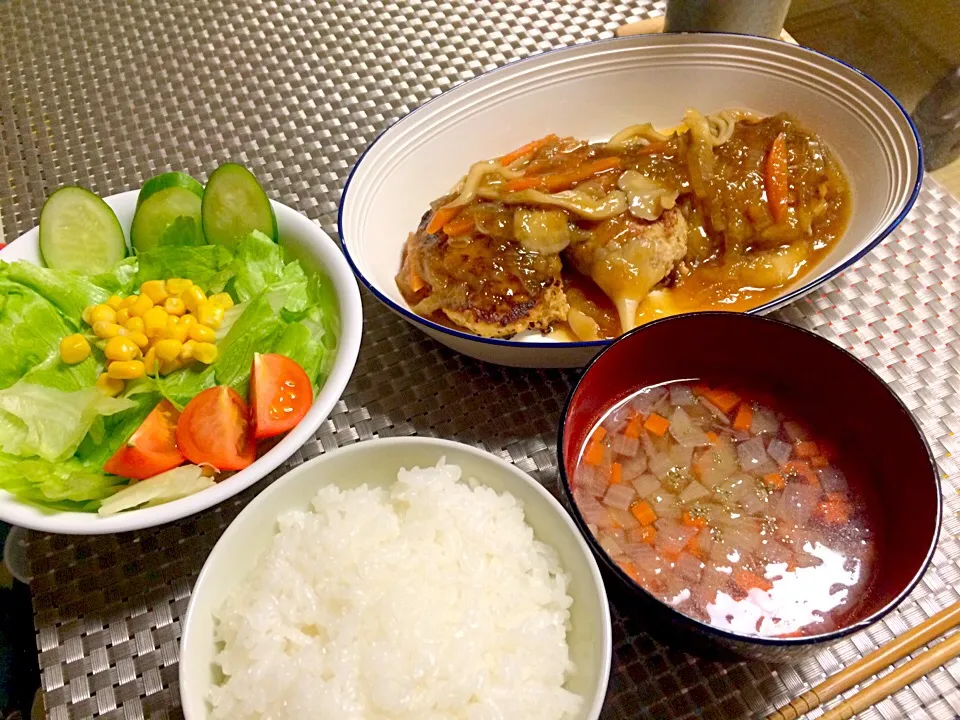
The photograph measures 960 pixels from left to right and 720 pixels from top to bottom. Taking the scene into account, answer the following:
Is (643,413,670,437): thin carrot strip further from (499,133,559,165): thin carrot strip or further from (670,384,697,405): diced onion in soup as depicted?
(499,133,559,165): thin carrot strip

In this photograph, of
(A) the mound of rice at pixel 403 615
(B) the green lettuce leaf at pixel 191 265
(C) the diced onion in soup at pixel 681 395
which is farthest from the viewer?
(B) the green lettuce leaf at pixel 191 265

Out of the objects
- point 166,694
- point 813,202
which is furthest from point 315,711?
point 813,202

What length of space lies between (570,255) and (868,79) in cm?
115

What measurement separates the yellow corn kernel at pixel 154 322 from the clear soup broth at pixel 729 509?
109 cm

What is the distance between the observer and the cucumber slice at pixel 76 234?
1903 millimetres

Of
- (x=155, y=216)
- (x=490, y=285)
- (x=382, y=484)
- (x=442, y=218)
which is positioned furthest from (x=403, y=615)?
(x=155, y=216)

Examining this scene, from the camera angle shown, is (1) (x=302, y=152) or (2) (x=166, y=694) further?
(1) (x=302, y=152)

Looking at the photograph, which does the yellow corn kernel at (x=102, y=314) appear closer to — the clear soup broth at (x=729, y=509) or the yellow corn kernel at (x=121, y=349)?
the yellow corn kernel at (x=121, y=349)

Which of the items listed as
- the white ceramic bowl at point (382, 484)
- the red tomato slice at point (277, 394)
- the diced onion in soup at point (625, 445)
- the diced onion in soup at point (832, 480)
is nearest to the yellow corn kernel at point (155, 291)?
the red tomato slice at point (277, 394)

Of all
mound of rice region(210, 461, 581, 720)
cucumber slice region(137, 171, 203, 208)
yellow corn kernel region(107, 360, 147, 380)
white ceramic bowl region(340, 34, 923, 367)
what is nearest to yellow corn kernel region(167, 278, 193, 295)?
yellow corn kernel region(107, 360, 147, 380)

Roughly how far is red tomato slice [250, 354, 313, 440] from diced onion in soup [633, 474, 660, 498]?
2.55 feet

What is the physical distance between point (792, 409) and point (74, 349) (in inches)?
68.9

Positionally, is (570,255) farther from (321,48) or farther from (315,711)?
(321,48)

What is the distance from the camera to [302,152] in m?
2.61
